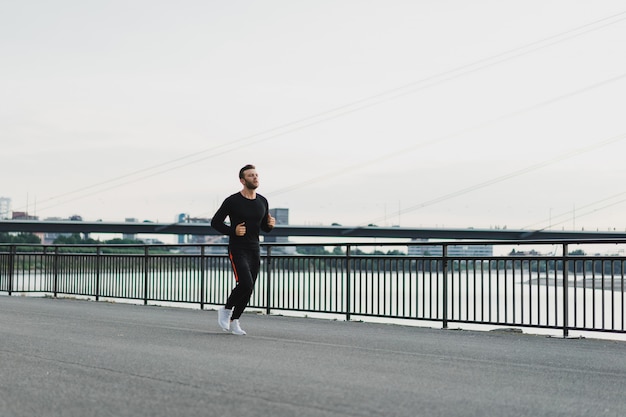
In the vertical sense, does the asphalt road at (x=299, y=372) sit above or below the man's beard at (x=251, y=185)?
below

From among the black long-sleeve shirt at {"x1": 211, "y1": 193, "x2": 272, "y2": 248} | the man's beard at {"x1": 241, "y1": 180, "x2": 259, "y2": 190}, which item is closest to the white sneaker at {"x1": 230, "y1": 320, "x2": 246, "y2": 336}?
the black long-sleeve shirt at {"x1": 211, "y1": 193, "x2": 272, "y2": 248}

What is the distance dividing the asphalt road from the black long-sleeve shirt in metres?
1.11

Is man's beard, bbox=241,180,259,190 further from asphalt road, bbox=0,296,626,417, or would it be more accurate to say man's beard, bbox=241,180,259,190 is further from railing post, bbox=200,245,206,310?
railing post, bbox=200,245,206,310

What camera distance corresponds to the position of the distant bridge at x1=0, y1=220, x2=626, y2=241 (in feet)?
269

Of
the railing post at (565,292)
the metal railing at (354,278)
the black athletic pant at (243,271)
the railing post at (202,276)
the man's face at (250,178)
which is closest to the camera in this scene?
the man's face at (250,178)

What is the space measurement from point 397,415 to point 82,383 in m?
2.51

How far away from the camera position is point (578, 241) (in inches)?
445

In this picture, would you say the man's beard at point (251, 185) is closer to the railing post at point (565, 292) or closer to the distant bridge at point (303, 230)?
the railing post at point (565, 292)

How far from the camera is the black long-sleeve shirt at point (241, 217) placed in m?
10.7

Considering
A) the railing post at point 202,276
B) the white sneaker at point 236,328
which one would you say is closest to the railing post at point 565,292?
the white sneaker at point 236,328

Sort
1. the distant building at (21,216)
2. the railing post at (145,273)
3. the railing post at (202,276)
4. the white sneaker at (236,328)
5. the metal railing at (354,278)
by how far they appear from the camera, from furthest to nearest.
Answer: the distant building at (21,216), the railing post at (145,273), the railing post at (202,276), the metal railing at (354,278), the white sneaker at (236,328)

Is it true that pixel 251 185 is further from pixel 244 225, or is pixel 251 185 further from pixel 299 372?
pixel 299 372

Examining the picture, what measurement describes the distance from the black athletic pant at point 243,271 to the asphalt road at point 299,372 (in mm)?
471

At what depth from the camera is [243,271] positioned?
10719mm
